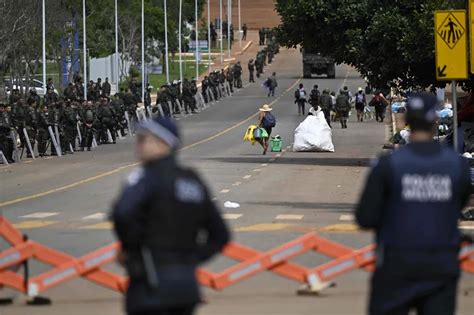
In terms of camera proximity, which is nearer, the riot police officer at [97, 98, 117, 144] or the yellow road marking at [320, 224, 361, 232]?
the yellow road marking at [320, 224, 361, 232]

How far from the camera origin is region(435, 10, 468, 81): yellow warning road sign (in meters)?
21.5

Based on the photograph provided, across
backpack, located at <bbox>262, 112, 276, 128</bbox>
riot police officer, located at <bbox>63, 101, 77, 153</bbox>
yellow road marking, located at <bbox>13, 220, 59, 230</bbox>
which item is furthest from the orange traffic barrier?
riot police officer, located at <bbox>63, 101, 77, 153</bbox>

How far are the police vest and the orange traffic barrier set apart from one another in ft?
16.8

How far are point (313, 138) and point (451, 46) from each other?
27976 mm

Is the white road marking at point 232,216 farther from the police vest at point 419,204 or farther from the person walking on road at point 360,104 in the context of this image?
the person walking on road at point 360,104

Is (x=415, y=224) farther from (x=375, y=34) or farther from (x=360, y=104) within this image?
(x=360, y=104)

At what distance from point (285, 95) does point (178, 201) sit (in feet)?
268

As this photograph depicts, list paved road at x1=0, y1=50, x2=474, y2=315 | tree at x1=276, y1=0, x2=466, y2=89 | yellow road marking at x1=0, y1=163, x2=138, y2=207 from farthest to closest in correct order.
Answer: tree at x1=276, y1=0, x2=466, y2=89, yellow road marking at x1=0, y1=163, x2=138, y2=207, paved road at x1=0, y1=50, x2=474, y2=315

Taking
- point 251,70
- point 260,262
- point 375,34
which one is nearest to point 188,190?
point 260,262

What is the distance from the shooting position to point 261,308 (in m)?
13.7

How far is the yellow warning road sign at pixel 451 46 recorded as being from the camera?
70.7ft

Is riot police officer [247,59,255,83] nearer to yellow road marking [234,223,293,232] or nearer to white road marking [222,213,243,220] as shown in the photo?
white road marking [222,213,243,220]

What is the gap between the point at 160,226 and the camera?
7.84 metres

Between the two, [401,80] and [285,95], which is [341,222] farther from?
[285,95]
